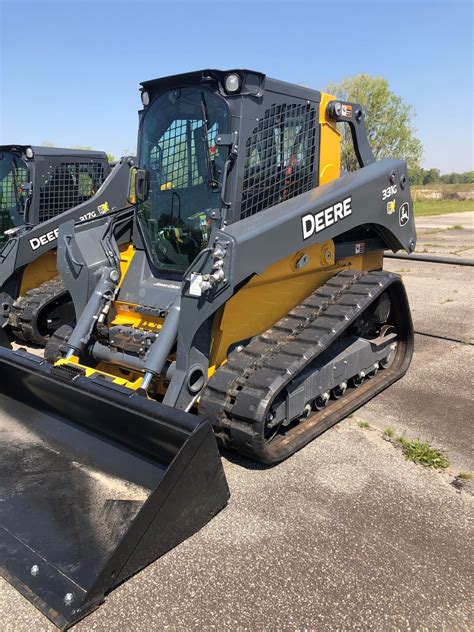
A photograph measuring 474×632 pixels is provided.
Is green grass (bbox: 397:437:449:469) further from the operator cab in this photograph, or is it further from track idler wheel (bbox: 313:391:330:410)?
the operator cab

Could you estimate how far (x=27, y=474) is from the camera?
3.32 metres

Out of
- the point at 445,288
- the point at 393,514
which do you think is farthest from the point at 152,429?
the point at 445,288

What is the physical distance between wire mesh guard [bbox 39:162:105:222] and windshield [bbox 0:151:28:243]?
0.93ft

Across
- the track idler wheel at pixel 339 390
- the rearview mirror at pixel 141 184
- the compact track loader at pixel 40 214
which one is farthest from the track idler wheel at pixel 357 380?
the compact track loader at pixel 40 214

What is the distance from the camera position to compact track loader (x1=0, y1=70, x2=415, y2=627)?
281 centimetres

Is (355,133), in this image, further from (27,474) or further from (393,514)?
(27,474)

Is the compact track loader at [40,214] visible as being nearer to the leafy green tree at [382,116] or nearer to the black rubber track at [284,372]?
the black rubber track at [284,372]

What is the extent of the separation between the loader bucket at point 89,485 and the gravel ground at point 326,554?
14 cm

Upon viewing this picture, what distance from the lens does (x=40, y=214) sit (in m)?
7.37

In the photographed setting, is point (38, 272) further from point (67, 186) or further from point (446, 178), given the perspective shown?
point (446, 178)

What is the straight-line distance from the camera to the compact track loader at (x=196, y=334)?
2.81 m

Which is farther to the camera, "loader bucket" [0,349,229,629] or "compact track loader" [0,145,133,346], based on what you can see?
"compact track loader" [0,145,133,346]

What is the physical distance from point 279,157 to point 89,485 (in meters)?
2.76

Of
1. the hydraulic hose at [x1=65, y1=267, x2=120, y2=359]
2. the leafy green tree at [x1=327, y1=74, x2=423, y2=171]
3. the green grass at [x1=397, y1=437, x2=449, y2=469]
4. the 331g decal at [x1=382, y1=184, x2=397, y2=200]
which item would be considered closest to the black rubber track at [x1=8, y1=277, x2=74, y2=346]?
the hydraulic hose at [x1=65, y1=267, x2=120, y2=359]
